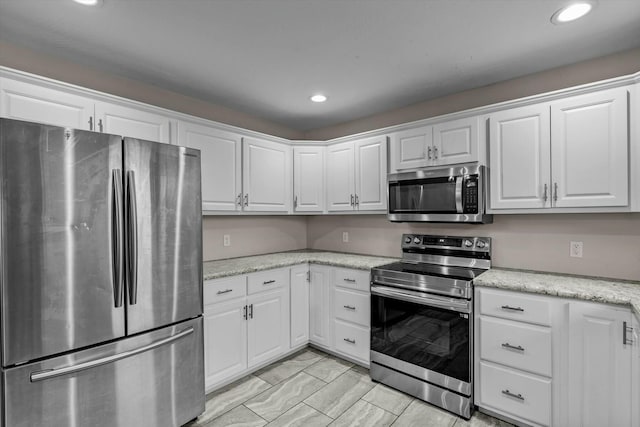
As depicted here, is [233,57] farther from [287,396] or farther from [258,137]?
[287,396]

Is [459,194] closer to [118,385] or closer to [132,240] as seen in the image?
[132,240]

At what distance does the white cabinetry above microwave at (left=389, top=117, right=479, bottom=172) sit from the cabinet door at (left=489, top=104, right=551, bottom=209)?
0.15 m

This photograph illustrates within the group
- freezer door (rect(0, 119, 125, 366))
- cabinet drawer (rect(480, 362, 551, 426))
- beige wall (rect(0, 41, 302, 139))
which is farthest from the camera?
beige wall (rect(0, 41, 302, 139))

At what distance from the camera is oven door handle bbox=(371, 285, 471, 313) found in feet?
7.16

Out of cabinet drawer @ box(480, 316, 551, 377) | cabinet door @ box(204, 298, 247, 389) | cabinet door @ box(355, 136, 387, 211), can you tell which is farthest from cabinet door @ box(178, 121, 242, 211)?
cabinet drawer @ box(480, 316, 551, 377)

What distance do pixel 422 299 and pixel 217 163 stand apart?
208cm

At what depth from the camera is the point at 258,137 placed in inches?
125

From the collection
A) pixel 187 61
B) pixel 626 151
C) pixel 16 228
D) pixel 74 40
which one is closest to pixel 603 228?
pixel 626 151

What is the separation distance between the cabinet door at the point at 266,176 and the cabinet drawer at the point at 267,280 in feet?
2.25

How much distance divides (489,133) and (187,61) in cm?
236

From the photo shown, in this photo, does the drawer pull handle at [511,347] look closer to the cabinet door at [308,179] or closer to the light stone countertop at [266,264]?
the light stone countertop at [266,264]

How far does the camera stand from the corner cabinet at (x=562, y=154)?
6.50 feet

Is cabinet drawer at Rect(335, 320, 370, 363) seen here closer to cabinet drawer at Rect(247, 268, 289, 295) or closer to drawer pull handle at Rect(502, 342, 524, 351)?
cabinet drawer at Rect(247, 268, 289, 295)

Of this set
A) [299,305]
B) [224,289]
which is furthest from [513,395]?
[224,289]
